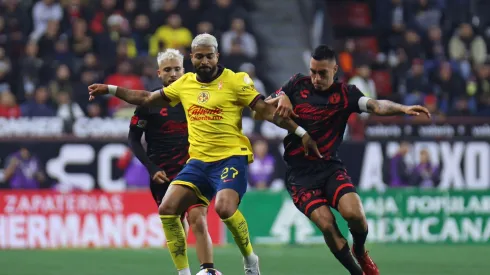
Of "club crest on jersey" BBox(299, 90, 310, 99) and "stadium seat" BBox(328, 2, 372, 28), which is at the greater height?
"stadium seat" BBox(328, 2, 372, 28)

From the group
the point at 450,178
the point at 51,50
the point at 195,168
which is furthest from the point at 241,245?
the point at 51,50

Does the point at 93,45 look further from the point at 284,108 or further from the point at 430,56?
the point at 284,108

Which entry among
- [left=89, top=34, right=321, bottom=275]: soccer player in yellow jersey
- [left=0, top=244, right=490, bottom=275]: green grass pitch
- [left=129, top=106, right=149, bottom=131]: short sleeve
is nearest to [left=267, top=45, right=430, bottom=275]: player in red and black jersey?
[left=89, top=34, right=321, bottom=275]: soccer player in yellow jersey

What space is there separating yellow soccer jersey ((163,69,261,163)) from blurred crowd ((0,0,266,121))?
9893 mm

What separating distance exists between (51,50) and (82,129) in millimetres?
2967

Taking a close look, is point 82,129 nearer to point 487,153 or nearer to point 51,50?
point 51,50

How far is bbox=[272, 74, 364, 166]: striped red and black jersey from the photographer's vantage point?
1179 centimetres

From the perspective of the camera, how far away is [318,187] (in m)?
11.8

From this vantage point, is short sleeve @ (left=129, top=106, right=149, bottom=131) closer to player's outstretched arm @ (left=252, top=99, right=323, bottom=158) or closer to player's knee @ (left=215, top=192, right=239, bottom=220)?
player's outstretched arm @ (left=252, top=99, right=323, bottom=158)

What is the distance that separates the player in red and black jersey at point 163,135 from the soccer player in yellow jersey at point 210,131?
3.47 feet

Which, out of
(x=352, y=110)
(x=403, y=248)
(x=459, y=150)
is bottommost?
(x=403, y=248)

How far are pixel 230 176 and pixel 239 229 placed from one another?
1.72 ft

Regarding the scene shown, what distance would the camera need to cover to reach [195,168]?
11570 millimetres

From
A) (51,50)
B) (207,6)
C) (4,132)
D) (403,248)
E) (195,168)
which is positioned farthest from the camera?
(207,6)
